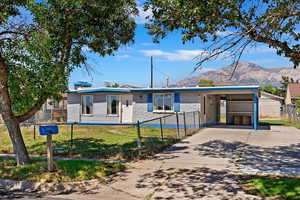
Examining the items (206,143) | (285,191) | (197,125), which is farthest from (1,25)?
(197,125)

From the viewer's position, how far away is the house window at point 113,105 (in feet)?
68.8

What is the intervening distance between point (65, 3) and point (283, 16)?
217 inches

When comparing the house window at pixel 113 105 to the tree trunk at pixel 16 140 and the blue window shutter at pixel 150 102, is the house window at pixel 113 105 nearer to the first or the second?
the blue window shutter at pixel 150 102

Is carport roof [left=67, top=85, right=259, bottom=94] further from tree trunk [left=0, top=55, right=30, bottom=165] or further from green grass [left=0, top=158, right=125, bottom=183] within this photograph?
tree trunk [left=0, top=55, right=30, bottom=165]

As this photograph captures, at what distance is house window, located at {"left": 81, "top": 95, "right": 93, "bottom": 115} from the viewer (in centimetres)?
2164

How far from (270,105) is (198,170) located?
30499 millimetres

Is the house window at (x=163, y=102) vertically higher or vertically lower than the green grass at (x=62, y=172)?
higher

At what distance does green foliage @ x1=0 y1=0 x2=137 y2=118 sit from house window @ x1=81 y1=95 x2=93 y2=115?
13.5 meters

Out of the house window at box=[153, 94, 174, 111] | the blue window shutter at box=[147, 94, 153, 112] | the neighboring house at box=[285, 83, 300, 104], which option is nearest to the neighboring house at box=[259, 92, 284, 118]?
the neighboring house at box=[285, 83, 300, 104]

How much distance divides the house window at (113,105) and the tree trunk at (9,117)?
1341 cm

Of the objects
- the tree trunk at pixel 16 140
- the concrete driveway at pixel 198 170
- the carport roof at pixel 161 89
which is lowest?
the concrete driveway at pixel 198 170

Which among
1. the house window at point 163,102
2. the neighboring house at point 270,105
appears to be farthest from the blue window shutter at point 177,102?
the neighboring house at point 270,105

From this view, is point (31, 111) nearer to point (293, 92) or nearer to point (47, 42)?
point (47, 42)

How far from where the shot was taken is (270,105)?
3400cm
